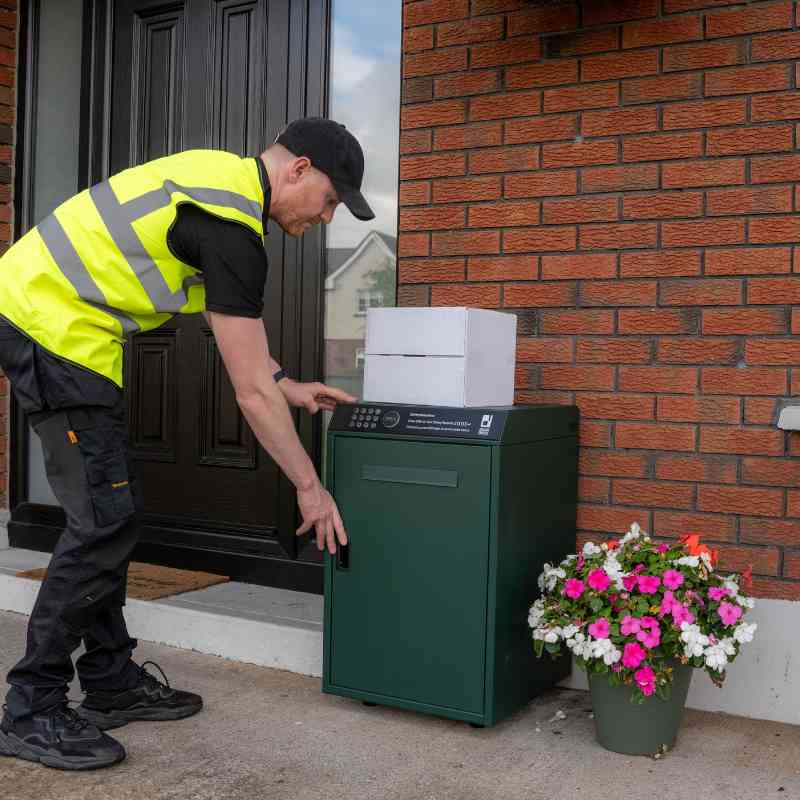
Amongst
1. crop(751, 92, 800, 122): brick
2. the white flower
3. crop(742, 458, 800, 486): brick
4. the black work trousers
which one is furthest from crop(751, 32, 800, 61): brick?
the black work trousers

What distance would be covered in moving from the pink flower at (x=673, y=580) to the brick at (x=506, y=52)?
1804mm

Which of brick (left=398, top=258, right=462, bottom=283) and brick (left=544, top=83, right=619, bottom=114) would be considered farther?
brick (left=398, top=258, right=462, bottom=283)

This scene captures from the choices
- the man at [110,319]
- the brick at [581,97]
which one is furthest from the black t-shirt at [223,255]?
the brick at [581,97]

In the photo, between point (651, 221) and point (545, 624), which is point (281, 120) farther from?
point (545, 624)

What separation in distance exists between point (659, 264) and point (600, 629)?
122cm

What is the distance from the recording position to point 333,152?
2818 millimetres

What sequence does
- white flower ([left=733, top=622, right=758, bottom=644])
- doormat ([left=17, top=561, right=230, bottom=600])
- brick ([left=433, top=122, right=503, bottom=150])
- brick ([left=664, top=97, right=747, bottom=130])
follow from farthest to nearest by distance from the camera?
doormat ([left=17, top=561, right=230, bottom=600]), brick ([left=433, top=122, right=503, bottom=150]), brick ([left=664, top=97, right=747, bottom=130]), white flower ([left=733, top=622, right=758, bottom=644])

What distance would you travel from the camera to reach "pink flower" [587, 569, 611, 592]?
9.45ft

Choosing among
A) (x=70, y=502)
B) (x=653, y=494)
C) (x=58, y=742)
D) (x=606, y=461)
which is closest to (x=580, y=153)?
(x=606, y=461)

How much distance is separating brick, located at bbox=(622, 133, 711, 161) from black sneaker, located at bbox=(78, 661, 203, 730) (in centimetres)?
225

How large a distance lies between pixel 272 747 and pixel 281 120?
2649 mm

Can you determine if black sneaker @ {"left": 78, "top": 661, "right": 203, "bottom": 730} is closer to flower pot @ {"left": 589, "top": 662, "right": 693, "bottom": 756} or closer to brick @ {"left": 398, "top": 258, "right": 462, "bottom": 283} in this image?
flower pot @ {"left": 589, "top": 662, "right": 693, "bottom": 756}

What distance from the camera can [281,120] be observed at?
4402mm

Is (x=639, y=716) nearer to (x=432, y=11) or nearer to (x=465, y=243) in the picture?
(x=465, y=243)
